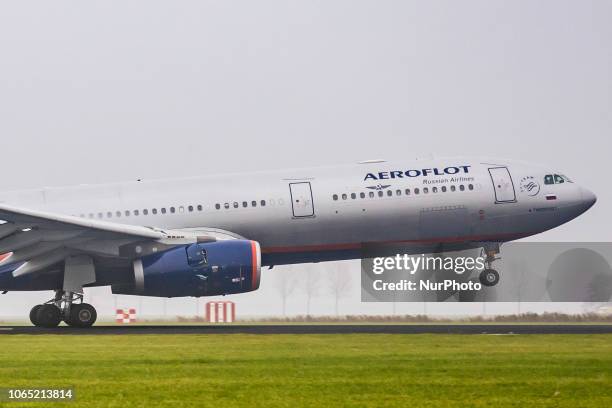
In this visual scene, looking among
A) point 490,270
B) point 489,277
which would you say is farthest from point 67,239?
point 490,270

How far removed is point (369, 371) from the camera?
1886cm

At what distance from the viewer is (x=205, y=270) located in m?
31.7

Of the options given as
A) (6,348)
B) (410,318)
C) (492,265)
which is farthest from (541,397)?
(410,318)

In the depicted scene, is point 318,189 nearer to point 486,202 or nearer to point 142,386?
point 486,202

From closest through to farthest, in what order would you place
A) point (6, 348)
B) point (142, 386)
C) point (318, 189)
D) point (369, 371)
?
point (142, 386), point (369, 371), point (6, 348), point (318, 189)

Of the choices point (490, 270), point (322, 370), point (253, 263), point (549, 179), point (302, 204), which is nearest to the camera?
point (322, 370)

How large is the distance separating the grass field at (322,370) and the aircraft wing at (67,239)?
18.0ft

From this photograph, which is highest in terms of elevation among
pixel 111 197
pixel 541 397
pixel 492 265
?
pixel 111 197

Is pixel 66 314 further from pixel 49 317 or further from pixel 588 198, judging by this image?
pixel 588 198

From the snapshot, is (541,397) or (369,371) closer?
(541,397)

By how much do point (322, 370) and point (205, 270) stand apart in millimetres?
12983

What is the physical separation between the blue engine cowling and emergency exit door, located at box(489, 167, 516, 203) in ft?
29.8

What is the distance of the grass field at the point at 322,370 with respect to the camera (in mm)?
15734

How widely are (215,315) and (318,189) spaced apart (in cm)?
1467
